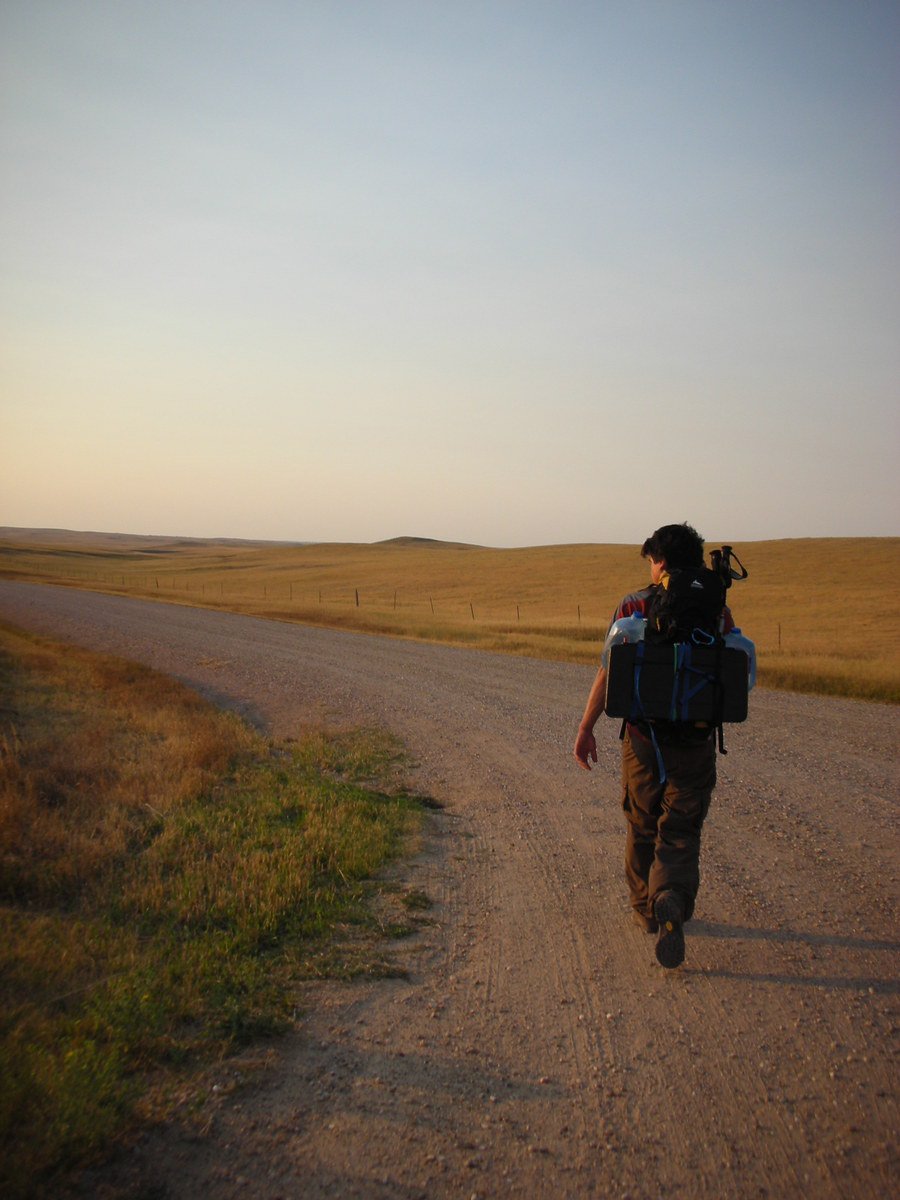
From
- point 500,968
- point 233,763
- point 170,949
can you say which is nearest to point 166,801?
point 233,763

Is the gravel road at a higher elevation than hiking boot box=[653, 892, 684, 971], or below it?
below

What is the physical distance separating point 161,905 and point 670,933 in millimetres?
3000

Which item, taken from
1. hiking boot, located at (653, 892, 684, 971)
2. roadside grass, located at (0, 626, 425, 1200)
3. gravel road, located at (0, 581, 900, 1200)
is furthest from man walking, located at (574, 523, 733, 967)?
roadside grass, located at (0, 626, 425, 1200)

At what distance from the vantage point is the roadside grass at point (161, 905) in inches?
126

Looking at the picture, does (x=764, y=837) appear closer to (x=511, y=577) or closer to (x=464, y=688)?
(x=464, y=688)

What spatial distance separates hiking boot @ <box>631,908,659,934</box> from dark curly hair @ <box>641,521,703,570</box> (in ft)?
6.59

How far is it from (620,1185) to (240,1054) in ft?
5.39

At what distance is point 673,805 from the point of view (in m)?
4.41

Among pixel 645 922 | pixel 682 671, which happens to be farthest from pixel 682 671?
pixel 645 922

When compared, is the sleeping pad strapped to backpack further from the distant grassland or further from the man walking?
the distant grassland

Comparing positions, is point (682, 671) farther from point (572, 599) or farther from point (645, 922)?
point (572, 599)

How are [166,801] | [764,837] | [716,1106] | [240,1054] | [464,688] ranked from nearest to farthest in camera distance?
[716,1106] → [240,1054] → [764,837] → [166,801] → [464,688]

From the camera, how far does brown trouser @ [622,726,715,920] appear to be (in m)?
4.36

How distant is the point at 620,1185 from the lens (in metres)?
2.80
